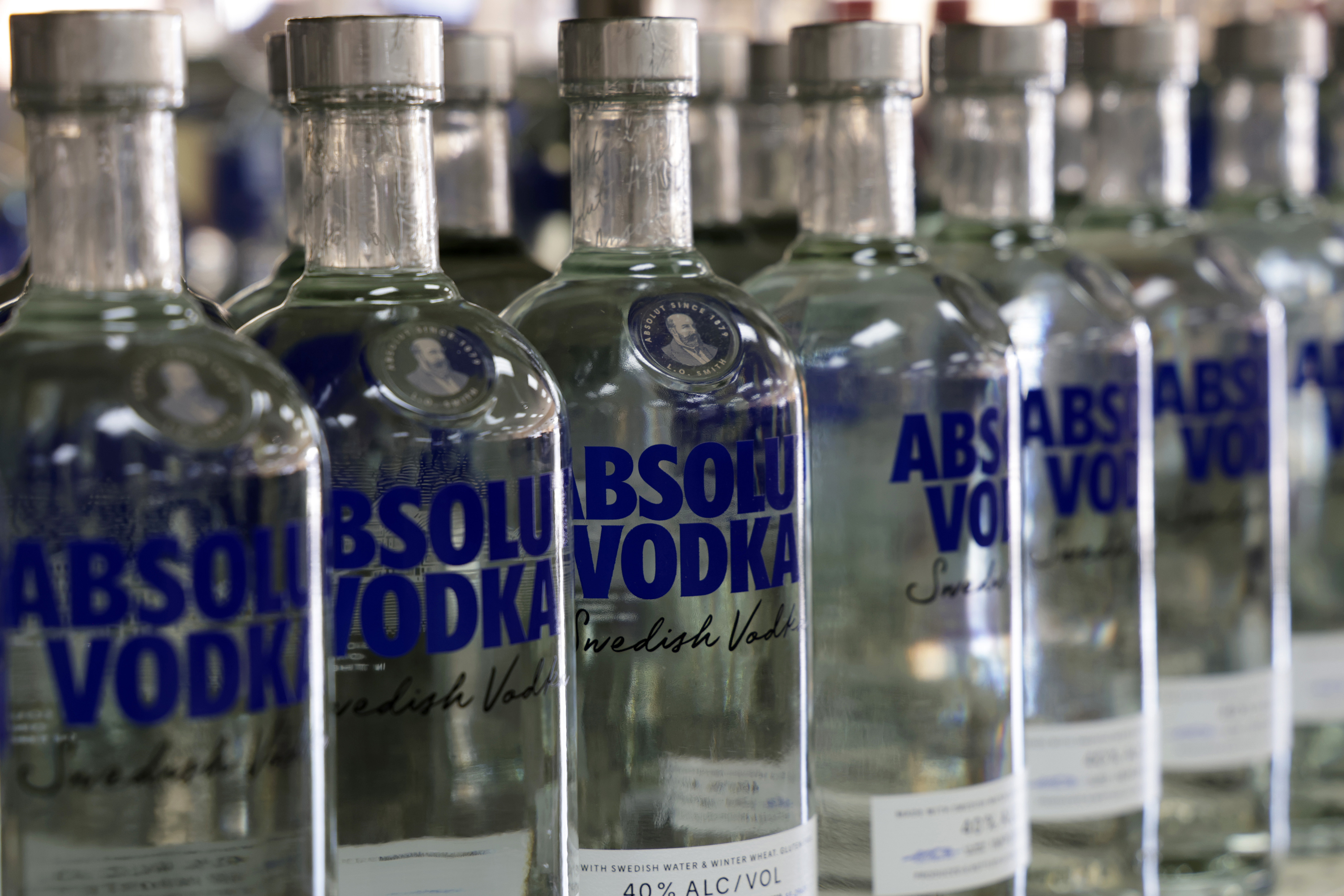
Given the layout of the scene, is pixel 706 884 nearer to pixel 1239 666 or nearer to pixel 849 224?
pixel 849 224

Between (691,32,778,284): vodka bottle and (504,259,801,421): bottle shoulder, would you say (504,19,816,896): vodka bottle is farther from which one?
(691,32,778,284): vodka bottle

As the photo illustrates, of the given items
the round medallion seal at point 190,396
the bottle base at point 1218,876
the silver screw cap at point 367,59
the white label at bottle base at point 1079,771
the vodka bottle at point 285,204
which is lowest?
the bottle base at point 1218,876

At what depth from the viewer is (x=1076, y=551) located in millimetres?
801

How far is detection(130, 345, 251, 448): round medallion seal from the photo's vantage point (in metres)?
0.47

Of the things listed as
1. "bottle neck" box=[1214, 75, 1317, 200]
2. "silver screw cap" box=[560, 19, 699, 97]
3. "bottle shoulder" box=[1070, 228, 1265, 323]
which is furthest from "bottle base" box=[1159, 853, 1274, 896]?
"silver screw cap" box=[560, 19, 699, 97]

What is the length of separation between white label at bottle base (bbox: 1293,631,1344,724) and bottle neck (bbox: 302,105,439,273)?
2.13 ft

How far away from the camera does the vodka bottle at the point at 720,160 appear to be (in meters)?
0.86

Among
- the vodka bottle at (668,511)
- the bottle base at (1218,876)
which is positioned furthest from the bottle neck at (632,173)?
the bottle base at (1218,876)

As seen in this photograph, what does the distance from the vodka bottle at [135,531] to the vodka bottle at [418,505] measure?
0.15 ft

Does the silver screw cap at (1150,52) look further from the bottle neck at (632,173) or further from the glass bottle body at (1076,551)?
the bottle neck at (632,173)

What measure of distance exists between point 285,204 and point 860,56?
240 millimetres

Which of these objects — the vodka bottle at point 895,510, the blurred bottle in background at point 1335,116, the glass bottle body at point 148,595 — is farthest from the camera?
the blurred bottle in background at point 1335,116

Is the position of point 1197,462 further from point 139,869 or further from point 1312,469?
point 139,869

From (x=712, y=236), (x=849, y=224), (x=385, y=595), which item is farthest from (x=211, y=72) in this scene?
(x=385, y=595)
